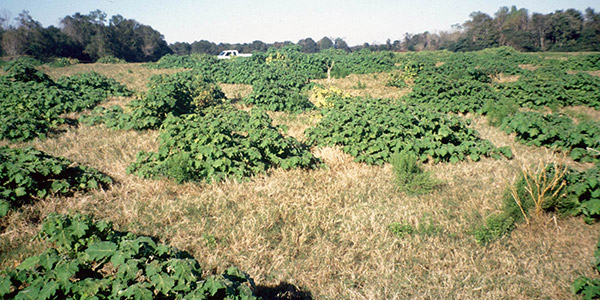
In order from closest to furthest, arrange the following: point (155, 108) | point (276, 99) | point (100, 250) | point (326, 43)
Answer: point (100, 250), point (155, 108), point (276, 99), point (326, 43)

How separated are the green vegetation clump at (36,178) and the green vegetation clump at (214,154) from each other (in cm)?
74

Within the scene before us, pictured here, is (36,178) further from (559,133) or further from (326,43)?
(326,43)

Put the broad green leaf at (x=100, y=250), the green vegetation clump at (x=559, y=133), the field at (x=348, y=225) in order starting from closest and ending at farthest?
the broad green leaf at (x=100, y=250) < the field at (x=348, y=225) < the green vegetation clump at (x=559, y=133)

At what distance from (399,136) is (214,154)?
3942mm

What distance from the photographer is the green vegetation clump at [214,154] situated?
5332mm

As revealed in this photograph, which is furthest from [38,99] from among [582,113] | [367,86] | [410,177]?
[582,113]

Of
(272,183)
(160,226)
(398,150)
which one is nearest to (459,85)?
(398,150)

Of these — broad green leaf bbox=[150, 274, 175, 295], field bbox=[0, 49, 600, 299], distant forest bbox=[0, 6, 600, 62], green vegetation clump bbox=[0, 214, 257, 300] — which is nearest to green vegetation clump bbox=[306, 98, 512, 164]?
field bbox=[0, 49, 600, 299]

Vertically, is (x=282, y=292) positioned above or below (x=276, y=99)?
below

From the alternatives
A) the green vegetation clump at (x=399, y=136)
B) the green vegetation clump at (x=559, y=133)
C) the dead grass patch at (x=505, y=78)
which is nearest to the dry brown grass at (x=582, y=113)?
the green vegetation clump at (x=559, y=133)

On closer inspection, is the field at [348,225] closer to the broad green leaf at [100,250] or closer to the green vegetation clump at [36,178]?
the green vegetation clump at [36,178]

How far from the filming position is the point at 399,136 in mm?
6699

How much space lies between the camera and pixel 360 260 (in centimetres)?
383

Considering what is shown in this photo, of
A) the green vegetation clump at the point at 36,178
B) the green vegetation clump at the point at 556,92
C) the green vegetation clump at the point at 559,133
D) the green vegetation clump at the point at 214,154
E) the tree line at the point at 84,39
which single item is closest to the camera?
the green vegetation clump at the point at 36,178
